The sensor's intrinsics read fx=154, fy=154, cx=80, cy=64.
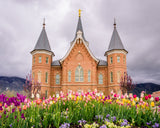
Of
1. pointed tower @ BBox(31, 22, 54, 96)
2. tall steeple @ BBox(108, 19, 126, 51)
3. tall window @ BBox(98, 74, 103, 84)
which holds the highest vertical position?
tall steeple @ BBox(108, 19, 126, 51)

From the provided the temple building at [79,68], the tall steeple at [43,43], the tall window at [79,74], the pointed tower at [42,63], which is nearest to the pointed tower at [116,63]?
the temple building at [79,68]

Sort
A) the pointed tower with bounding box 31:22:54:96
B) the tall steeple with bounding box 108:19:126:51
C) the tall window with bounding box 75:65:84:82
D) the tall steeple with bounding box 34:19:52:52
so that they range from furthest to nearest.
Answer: the tall steeple with bounding box 34:19:52:52, the tall steeple with bounding box 108:19:126:51, the pointed tower with bounding box 31:22:54:96, the tall window with bounding box 75:65:84:82

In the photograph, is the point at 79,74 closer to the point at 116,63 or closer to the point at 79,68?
the point at 79,68

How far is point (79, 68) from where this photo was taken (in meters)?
28.4

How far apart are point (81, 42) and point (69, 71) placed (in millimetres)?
5887

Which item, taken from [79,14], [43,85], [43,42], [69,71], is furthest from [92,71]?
[79,14]

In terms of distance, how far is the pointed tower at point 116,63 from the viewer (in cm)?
2822

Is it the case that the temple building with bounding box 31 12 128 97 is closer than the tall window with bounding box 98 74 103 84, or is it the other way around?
the temple building with bounding box 31 12 128 97

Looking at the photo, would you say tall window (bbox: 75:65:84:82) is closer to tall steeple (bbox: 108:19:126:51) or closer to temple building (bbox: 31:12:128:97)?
temple building (bbox: 31:12:128:97)

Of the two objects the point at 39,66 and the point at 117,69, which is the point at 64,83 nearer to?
the point at 39,66

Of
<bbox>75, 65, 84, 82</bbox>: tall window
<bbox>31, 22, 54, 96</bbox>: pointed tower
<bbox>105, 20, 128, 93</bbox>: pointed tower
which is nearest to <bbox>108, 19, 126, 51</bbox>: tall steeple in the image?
<bbox>105, 20, 128, 93</bbox>: pointed tower

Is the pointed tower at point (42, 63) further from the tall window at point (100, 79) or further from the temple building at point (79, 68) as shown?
the tall window at point (100, 79)

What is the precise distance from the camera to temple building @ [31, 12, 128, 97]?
91.2 ft

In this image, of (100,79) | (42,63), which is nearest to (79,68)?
(100,79)
